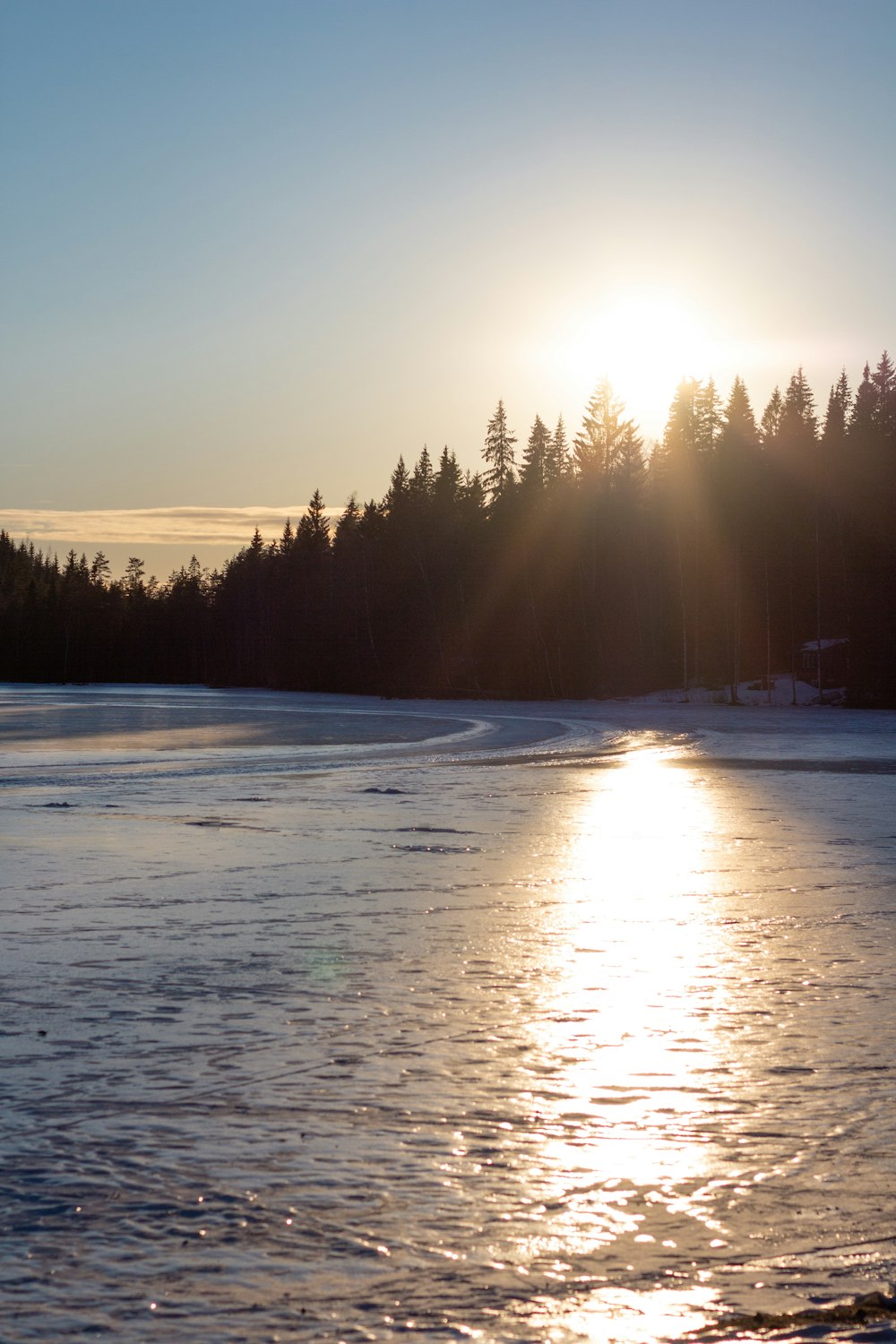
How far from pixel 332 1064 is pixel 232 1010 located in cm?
98

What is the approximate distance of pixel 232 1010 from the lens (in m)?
5.97

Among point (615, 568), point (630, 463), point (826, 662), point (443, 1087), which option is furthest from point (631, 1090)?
point (630, 463)

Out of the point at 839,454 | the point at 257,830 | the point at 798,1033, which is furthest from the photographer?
the point at 839,454

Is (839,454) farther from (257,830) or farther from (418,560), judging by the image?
(257,830)

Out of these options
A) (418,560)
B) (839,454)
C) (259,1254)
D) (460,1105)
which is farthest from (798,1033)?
(418,560)

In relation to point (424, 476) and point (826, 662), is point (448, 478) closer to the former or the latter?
point (424, 476)

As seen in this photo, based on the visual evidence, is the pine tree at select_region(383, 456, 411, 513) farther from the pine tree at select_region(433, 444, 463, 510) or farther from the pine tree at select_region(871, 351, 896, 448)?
the pine tree at select_region(871, 351, 896, 448)

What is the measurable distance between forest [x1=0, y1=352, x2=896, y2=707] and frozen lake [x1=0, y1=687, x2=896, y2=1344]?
170 ft

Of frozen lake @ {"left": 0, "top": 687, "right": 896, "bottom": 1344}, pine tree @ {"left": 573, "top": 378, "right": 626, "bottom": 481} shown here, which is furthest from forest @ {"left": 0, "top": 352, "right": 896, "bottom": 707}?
frozen lake @ {"left": 0, "top": 687, "right": 896, "bottom": 1344}

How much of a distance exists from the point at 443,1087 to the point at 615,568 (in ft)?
248

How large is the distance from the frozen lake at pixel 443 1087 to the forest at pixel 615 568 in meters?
51.7

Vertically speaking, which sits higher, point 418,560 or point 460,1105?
point 418,560

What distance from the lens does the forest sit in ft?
207

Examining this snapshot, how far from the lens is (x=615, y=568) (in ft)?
261
